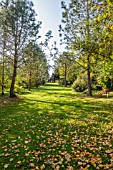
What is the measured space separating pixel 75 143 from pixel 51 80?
114 m

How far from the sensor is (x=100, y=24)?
973cm

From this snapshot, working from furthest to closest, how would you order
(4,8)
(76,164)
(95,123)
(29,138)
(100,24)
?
(4,8), (100,24), (95,123), (29,138), (76,164)

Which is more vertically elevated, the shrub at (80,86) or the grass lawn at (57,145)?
the shrub at (80,86)

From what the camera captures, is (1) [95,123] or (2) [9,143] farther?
(1) [95,123]

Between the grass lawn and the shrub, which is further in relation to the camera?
the shrub

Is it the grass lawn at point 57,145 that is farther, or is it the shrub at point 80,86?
the shrub at point 80,86

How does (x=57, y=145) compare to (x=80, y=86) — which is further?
(x=80, y=86)

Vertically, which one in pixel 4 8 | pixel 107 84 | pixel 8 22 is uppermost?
pixel 4 8

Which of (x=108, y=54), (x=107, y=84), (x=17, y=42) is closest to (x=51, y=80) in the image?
(x=107, y=84)

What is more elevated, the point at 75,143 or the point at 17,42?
the point at 17,42

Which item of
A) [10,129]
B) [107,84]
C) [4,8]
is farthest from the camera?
[107,84]

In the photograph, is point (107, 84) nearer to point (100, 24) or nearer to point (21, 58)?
point (21, 58)

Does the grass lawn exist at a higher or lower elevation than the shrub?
lower

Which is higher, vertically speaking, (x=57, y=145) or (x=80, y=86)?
(x=80, y=86)
